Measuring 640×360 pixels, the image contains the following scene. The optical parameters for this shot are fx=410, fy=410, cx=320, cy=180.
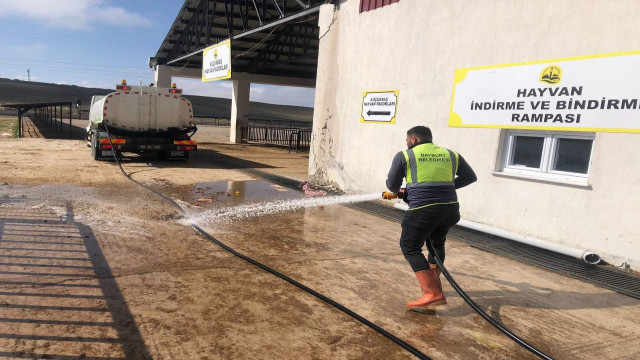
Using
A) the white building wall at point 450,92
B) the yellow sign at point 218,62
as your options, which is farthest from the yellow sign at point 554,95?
the yellow sign at point 218,62

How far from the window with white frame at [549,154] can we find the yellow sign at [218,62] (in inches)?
426

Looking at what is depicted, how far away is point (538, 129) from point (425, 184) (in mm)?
3292

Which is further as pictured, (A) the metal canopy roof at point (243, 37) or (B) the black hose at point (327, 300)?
(A) the metal canopy roof at point (243, 37)

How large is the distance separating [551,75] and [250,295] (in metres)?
5.16

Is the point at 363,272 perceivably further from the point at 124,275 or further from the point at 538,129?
the point at 538,129

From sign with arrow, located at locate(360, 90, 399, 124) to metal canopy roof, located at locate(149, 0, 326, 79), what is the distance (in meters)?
7.95

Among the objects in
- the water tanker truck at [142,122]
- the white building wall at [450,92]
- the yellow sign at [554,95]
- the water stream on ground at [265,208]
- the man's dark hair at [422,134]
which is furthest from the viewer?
the water tanker truck at [142,122]

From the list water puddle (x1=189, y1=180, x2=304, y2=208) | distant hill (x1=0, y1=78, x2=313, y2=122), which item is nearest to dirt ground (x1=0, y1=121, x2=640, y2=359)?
water puddle (x1=189, y1=180, x2=304, y2=208)

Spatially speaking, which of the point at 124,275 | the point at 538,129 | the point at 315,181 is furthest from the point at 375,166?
the point at 124,275

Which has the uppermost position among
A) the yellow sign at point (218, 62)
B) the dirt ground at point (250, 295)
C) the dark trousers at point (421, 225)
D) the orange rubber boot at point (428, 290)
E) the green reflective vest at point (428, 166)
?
the yellow sign at point (218, 62)

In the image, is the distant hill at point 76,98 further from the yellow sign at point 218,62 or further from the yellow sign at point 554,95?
the yellow sign at point 554,95

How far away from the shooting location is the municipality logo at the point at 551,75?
229 inches

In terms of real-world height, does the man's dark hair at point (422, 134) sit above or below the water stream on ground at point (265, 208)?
above

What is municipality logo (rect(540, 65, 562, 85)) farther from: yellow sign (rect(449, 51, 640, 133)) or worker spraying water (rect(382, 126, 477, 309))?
worker spraying water (rect(382, 126, 477, 309))
